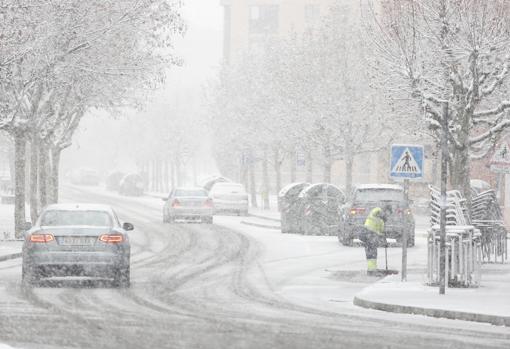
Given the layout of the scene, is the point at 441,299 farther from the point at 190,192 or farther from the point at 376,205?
the point at 190,192

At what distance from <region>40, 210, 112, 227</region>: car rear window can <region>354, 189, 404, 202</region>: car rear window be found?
1256 cm

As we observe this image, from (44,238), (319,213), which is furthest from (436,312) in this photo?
(319,213)

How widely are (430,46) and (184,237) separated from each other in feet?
40.7

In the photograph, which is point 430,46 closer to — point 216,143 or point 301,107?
point 301,107

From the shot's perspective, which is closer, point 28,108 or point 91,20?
point 91,20

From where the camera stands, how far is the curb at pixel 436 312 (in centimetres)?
1559

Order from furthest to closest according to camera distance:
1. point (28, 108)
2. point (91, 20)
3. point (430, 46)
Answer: point (28, 108) → point (91, 20) → point (430, 46)

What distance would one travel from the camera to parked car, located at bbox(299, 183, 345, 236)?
38.8 meters

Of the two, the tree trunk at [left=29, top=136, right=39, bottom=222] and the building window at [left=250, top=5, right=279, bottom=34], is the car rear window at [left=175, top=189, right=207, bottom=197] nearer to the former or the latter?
the tree trunk at [left=29, top=136, right=39, bottom=222]

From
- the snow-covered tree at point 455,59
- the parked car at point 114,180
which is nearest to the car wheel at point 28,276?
the snow-covered tree at point 455,59

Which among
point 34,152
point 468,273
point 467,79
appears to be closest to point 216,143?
point 34,152

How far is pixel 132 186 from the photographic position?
293ft

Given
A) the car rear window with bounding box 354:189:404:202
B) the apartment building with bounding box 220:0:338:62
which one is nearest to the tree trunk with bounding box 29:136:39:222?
the car rear window with bounding box 354:189:404:202

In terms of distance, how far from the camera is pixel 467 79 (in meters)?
27.8
